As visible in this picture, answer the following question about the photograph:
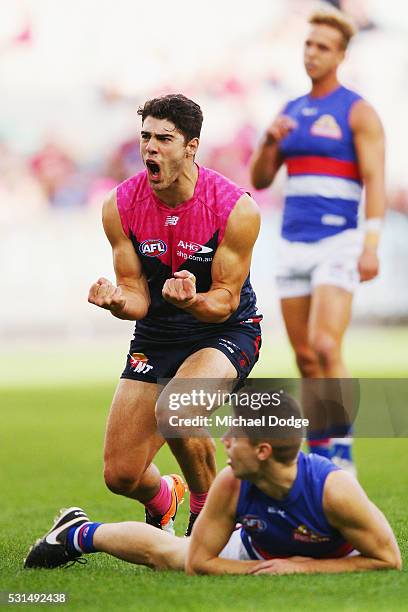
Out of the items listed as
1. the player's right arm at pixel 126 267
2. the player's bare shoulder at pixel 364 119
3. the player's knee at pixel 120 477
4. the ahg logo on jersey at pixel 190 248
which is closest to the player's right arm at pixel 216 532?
the player's knee at pixel 120 477

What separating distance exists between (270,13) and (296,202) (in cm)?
2969

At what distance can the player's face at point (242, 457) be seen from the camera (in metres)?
5.30

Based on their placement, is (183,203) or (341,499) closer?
(341,499)

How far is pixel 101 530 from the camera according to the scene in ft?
19.6

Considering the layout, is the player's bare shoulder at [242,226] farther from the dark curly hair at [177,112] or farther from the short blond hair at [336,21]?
the short blond hair at [336,21]

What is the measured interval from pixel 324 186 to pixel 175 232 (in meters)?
3.26

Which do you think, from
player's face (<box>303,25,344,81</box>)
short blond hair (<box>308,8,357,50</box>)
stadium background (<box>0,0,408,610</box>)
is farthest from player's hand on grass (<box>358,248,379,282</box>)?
stadium background (<box>0,0,408,610</box>)

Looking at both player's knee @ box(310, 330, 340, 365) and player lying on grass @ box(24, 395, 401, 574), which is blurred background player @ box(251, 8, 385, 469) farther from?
player lying on grass @ box(24, 395, 401, 574)

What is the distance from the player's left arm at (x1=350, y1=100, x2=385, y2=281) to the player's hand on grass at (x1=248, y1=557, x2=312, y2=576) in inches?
163

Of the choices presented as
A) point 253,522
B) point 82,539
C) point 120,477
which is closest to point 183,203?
point 120,477

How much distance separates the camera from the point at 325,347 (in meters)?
9.28

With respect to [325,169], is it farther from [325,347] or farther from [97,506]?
[97,506]

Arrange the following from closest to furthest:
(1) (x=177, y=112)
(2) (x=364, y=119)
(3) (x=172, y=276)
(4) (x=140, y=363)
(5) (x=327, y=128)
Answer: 1. (1) (x=177, y=112)
2. (3) (x=172, y=276)
3. (4) (x=140, y=363)
4. (2) (x=364, y=119)
5. (5) (x=327, y=128)

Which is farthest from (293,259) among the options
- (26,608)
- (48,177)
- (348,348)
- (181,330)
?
(48,177)
